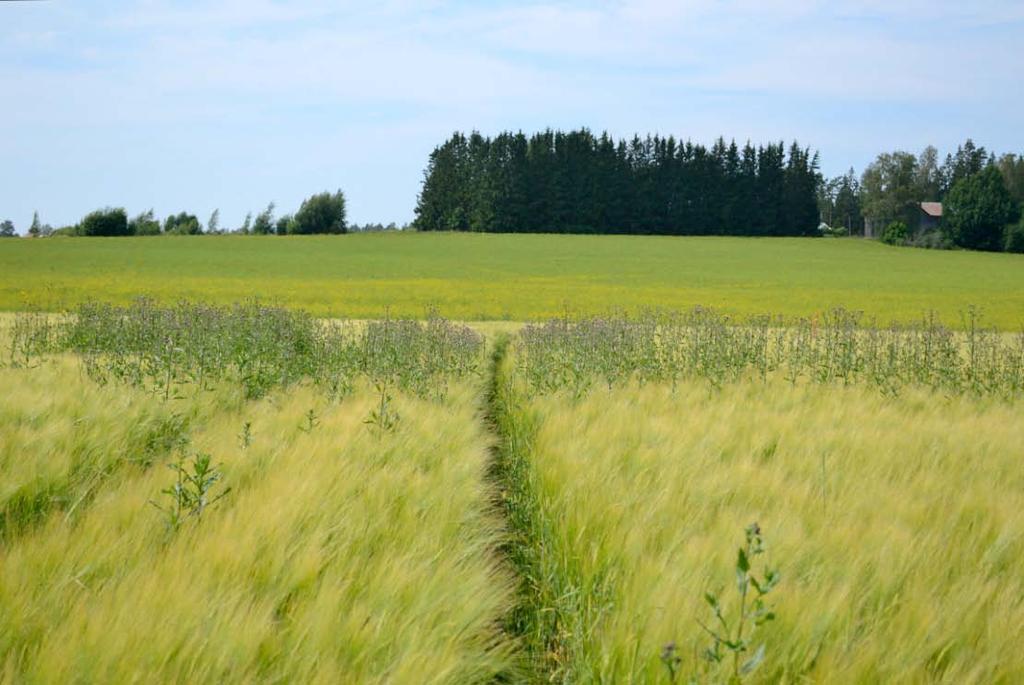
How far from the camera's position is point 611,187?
8106cm

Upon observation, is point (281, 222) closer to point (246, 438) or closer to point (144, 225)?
point (144, 225)

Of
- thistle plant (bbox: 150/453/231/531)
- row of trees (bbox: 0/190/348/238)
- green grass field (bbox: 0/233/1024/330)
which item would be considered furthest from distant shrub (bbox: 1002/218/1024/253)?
thistle plant (bbox: 150/453/231/531)

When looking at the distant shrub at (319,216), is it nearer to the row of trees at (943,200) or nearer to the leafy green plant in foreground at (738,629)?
the row of trees at (943,200)

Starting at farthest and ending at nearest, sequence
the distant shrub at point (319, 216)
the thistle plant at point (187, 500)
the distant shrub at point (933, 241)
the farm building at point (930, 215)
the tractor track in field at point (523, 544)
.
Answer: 1. the farm building at point (930, 215)
2. the distant shrub at point (933, 241)
3. the distant shrub at point (319, 216)
4. the thistle plant at point (187, 500)
5. the tractor track in field at point (523, 544)

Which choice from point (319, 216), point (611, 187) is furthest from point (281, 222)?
point (611, 187)

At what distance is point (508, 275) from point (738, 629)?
3746 cm

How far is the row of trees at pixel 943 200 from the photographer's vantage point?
7519 cm

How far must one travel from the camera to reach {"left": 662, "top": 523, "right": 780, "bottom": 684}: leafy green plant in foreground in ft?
6.65

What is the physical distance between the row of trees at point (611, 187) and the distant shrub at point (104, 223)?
2688 centimetres

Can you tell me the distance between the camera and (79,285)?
30.2m

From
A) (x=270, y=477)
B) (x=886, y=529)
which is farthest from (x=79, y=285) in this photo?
(x=886, y=529)

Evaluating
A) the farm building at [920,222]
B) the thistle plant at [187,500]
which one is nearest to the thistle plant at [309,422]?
the thistle plant at [187,500]

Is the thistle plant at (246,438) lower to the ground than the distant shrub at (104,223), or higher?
lower

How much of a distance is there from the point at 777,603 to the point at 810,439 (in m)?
3.15
